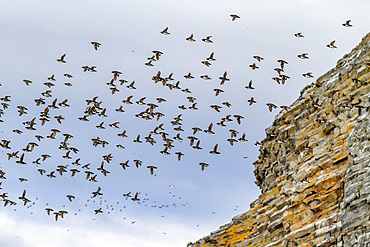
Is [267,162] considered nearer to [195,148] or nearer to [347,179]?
[195,148]

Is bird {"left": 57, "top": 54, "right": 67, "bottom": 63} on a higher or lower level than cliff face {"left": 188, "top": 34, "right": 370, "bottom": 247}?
higher

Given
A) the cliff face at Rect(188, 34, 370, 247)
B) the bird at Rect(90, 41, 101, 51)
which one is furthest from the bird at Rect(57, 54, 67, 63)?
the cliff face at Rect(188, 34, 370, 247)

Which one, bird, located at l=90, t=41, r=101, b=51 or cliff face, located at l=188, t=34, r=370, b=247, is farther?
bird, located at l=90, t=41, r=101, b=51

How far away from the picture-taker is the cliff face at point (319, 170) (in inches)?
1280

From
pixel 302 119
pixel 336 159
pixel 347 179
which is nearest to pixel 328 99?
pixel 302 119

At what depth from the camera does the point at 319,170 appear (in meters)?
37.8

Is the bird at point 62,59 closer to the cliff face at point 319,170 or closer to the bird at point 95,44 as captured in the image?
the bird at point 95,44

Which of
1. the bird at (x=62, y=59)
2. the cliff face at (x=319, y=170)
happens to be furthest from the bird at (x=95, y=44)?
the cliff face at (x=319, y=170)

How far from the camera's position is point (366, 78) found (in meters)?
40.3

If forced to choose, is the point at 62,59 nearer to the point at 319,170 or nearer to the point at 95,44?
the point at 95,44

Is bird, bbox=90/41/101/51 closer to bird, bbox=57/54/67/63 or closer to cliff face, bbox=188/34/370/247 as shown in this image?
bird, bbox=57/54/67/63

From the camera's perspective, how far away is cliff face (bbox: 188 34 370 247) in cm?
3250

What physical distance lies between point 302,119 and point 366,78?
22.2ft

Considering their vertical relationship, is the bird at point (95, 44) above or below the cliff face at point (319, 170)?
above
